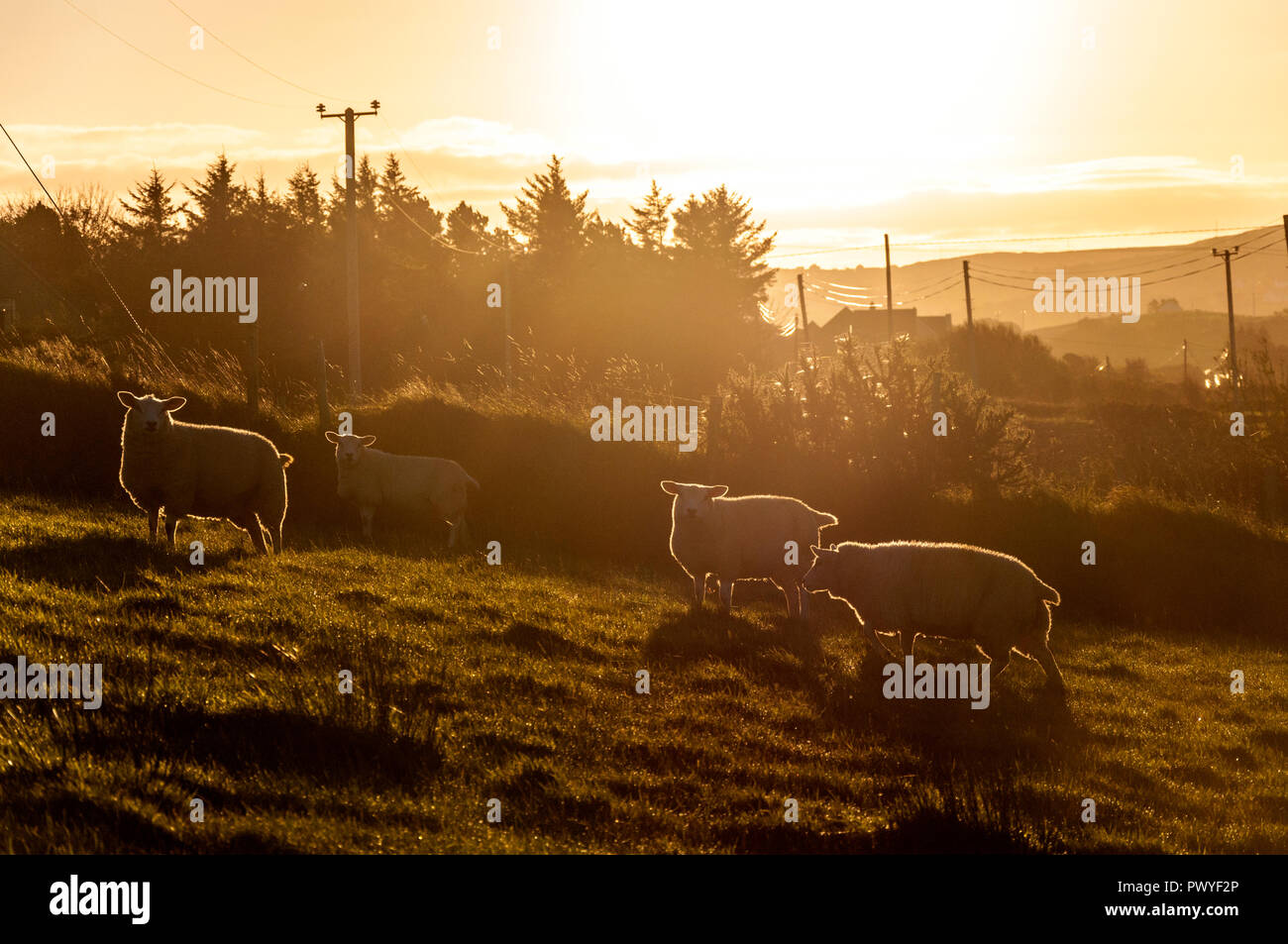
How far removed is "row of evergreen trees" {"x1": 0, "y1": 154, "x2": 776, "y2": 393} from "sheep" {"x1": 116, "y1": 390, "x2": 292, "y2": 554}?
27.9m

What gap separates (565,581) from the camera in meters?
16.2

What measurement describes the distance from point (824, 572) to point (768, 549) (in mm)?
1865

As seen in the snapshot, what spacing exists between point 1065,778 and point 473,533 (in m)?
12.4

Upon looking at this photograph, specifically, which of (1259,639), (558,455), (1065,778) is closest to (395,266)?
(558,455)

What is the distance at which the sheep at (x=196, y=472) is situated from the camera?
14.4 m

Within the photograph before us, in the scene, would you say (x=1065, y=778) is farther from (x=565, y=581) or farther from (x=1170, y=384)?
(x=1170, y=384)

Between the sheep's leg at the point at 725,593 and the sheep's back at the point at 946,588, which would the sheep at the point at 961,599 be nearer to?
the sheep's back at the point at 946,588

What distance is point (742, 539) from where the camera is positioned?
15.3 meters

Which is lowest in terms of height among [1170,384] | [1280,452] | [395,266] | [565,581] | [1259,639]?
[1259,639]

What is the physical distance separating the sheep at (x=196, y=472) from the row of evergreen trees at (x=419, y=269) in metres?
27.9
